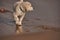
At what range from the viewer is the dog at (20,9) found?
1.00m

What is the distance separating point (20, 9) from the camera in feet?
3.32

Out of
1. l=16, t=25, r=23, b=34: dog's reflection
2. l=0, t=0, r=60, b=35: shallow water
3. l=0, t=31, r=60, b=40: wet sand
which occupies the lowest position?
l=0, t=31, r=60, b=40: wet sand

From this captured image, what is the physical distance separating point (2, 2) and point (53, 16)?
30 centimetres

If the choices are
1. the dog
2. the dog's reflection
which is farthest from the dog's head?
the dog's reflection

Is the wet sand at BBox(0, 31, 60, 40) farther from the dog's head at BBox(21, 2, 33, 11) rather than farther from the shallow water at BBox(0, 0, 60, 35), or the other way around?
the dog's head at BBox(21, 2, 33, 11)

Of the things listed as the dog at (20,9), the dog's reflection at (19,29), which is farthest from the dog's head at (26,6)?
the dog's reflection at (19,29)

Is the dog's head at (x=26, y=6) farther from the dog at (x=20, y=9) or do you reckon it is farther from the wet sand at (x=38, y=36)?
the wet sand at (x=38, y=36)

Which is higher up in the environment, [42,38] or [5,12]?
[5,12]

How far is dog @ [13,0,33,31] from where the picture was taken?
3.27ft

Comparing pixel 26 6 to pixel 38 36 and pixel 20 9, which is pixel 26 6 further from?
pixel 38 36

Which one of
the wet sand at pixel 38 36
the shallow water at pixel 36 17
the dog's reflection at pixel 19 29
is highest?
the shallow water at pixel 36 17

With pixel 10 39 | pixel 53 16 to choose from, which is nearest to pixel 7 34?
pixel 10 39

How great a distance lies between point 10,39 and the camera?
3.18 feet

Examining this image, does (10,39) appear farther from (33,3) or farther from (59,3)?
(59,3)
